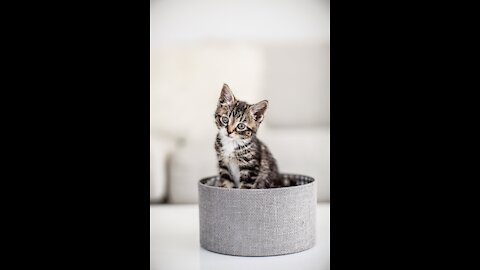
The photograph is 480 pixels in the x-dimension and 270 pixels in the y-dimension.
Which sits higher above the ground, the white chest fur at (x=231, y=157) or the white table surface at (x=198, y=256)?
the white chest fur at (x=231, y=157)

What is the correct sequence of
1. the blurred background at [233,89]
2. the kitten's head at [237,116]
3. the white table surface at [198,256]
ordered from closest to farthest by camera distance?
the white table surface at [198,256] < the kitten's head at [237,116] < the blurred background at [233,89]

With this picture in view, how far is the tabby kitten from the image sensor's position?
1.46m

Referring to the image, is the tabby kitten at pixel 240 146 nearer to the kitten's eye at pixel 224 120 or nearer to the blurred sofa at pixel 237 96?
the kitten's eye at pixel 224 120

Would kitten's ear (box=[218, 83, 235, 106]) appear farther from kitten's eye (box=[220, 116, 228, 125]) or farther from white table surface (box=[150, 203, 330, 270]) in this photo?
white table surface (box=[150, 203, 330, 270])

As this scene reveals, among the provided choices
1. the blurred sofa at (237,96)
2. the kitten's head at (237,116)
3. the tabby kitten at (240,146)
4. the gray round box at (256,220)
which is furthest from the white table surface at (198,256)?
the blurred sofa at (237,96)

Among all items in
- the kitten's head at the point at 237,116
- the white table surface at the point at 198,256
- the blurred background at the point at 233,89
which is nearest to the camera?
the white table surface at the point at 198,256

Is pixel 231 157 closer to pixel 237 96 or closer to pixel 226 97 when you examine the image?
pixel 226 97

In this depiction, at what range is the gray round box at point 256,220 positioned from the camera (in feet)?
4.48

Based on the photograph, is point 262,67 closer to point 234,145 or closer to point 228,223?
point 234,145

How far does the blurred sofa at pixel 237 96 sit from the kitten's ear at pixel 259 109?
0.77 metres

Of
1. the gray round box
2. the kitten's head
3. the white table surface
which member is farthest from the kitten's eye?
the white table surface

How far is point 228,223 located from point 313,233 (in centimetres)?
29

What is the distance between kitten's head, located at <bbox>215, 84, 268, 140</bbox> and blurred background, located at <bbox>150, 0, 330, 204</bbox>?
74cm

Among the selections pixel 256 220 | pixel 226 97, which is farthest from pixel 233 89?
pixel 256 220
